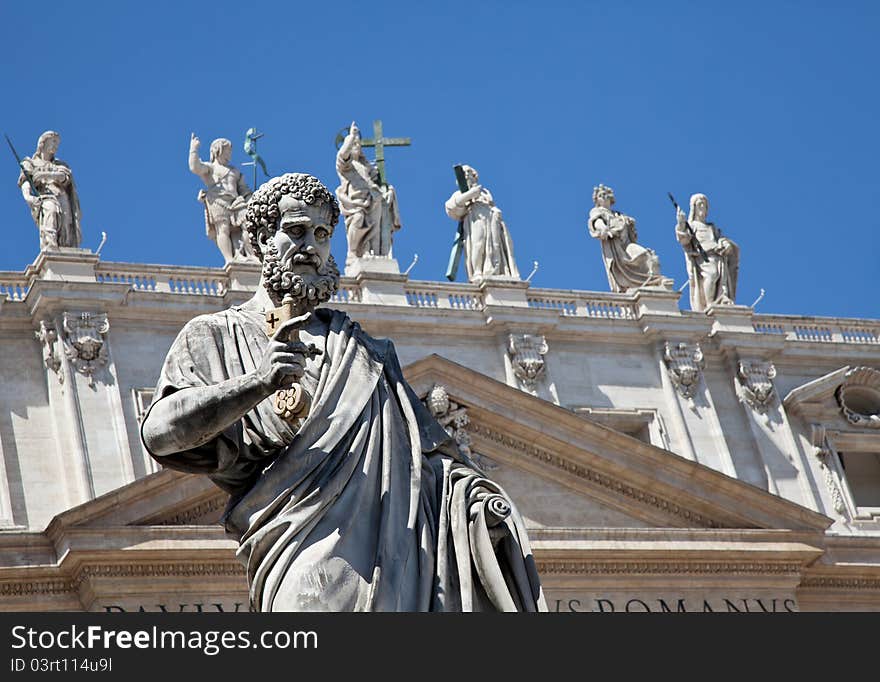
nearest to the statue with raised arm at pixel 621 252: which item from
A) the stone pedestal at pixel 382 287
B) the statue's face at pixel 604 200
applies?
the statue's face at pixel 604 200

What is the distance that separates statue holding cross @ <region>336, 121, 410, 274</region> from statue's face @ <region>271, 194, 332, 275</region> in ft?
70.3

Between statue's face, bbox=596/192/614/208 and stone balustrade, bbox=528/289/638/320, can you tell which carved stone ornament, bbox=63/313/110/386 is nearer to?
stone balustrade, bbox=528/289/638/320

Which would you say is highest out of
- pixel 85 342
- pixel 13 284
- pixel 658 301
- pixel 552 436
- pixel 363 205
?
pixel 363 205

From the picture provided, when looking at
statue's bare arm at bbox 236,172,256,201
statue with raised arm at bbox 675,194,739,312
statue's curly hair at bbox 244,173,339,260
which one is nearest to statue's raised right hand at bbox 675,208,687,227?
statue with raised arm at bbox 675,194,739,312

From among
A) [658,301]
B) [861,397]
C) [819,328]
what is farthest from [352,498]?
[819,328]

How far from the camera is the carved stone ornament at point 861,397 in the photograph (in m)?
29.4

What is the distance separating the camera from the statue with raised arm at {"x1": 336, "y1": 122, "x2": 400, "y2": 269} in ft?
88.7

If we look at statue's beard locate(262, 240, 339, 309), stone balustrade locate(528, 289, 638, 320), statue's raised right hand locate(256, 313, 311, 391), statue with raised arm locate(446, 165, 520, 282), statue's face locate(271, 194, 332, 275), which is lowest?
statue's raised right hand locate(256, 313, 311, 391)

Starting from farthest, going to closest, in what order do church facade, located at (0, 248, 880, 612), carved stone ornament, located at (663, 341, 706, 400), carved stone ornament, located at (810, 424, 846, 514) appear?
carved stone ornament, located at (810, 424, 846, 514)
carved stone ornament, located at (663, 341, 706, 400)
church facade, located at (0, 248, 880, 612)

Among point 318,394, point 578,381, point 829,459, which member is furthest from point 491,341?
point 318,394

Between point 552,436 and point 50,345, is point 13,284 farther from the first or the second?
point 552,436

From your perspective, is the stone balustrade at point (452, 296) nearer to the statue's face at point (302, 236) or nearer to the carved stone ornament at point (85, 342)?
the carved stone ornament at point (85, 342)

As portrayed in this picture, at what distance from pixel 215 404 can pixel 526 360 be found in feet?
73.7

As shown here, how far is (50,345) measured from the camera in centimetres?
2462
